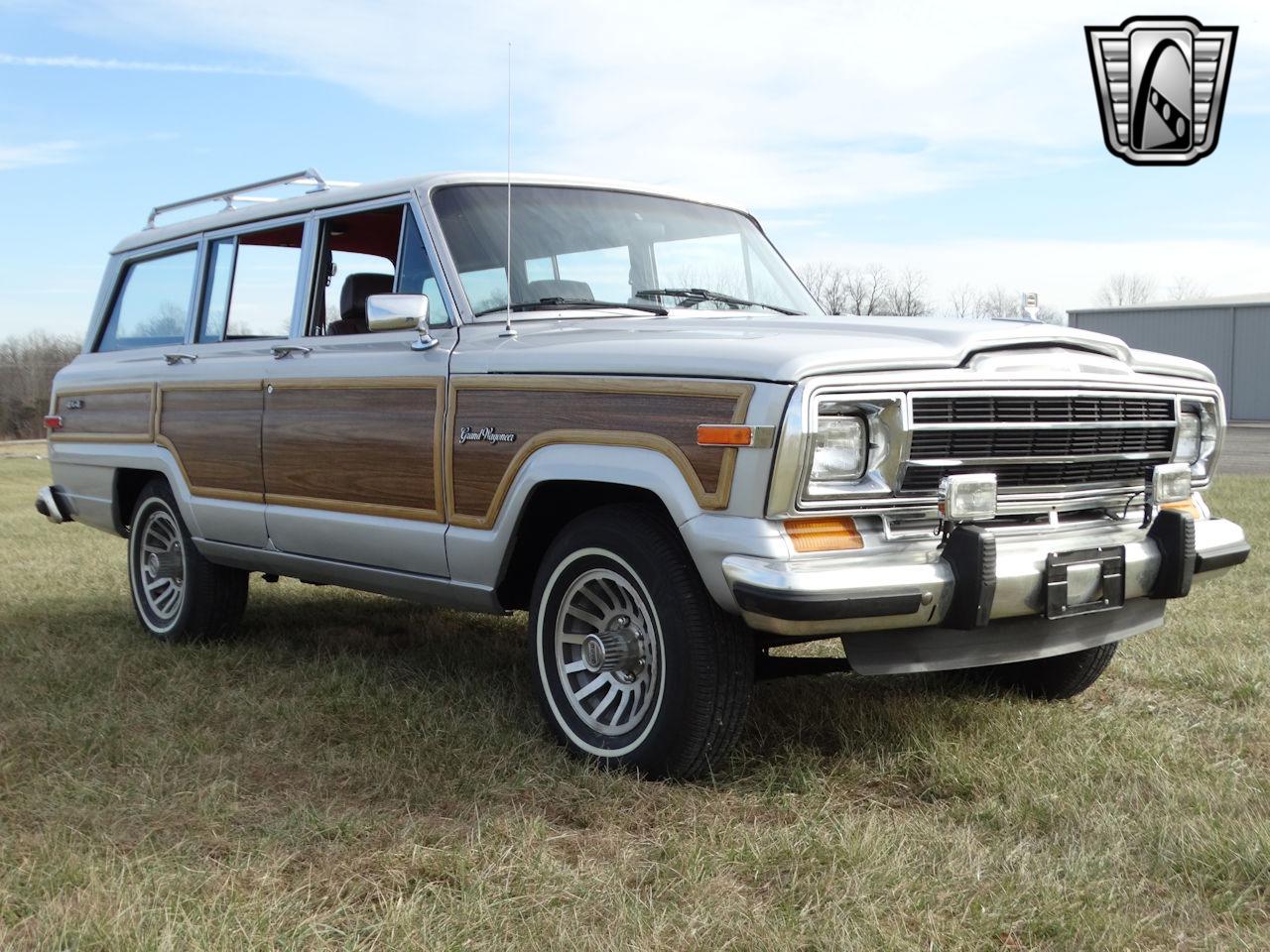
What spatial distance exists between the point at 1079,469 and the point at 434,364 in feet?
7.32

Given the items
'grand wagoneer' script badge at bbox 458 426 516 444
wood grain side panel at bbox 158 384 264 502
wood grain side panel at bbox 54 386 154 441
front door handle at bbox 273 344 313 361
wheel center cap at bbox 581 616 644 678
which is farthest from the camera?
wood grain side panel at bbox 54 386 154 441

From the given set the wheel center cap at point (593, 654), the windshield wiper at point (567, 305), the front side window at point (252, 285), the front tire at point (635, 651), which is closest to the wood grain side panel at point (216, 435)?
the front side window at point (252, 285)

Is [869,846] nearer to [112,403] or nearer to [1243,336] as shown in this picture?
[112,403]

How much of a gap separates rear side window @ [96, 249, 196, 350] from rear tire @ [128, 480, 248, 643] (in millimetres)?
809

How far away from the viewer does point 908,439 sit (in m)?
3.57

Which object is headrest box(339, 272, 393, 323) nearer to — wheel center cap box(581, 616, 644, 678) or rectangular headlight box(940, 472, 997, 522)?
wheel center cap box(581, 616, 644, 678)

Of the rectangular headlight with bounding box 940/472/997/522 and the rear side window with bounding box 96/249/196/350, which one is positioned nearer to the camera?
the rectangular headlight with bounding box 940/472/997/522

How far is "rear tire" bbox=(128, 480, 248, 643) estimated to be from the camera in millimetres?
6172

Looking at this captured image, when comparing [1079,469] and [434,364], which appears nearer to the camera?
[1079,469]

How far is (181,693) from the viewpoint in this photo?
510 centimetres

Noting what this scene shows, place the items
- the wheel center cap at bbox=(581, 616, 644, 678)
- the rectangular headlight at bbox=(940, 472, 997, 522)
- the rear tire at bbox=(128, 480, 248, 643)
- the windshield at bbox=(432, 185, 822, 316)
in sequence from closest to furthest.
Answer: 1. the rectangular headlight at bbox=(940, 472, 997, 522)
2. the wheel center cap at bbox=(581, 616, 644, 678)
3. the windshield at bbox=(432, 185, 822, 316)
4. the rear tire at bbox=(128, 480, 248, 643)

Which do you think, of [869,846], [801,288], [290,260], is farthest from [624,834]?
[290,260]

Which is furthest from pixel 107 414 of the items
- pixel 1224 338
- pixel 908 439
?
pixel 1224 338

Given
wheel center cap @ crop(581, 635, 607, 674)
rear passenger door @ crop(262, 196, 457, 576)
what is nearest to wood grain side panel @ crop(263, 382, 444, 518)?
rear passenger door @ crop(262, 196, 457, 576)
